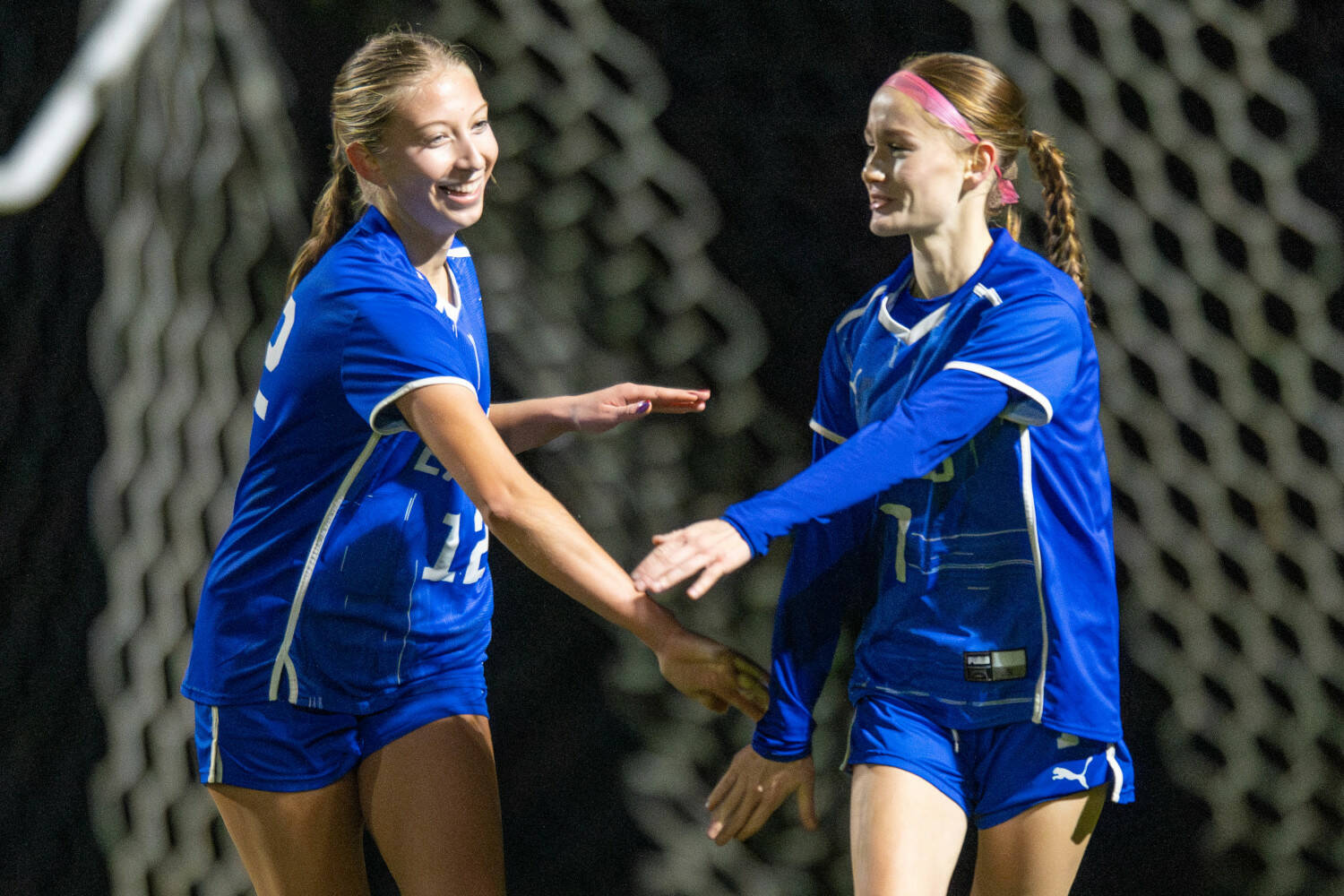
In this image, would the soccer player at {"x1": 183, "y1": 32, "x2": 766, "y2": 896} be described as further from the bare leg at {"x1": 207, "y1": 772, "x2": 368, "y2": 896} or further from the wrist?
the wrist

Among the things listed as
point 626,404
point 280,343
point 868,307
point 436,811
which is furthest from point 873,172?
point 436,811

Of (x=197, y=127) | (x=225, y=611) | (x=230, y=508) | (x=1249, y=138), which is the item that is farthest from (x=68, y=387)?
(x=1249, y=138)

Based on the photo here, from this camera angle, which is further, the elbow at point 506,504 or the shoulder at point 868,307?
the shoulder at point 868,307

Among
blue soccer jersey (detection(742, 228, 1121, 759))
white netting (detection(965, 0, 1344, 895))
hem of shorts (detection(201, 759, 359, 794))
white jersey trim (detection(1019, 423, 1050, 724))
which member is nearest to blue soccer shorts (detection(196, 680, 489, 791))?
hem of shorts (detection(201, 759, 359, 794))

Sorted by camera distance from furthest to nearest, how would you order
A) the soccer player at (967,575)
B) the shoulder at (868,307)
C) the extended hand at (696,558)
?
the shoulder at (868,307), the soccer player at (967,575), the extended hand at (696,558)

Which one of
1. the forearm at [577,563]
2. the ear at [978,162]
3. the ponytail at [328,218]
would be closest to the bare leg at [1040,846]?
the forearm at [577,563]

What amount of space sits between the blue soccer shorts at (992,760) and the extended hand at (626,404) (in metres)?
0.38

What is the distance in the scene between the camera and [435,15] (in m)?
1.87

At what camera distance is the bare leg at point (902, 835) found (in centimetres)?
124

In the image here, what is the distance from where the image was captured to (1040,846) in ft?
4.22

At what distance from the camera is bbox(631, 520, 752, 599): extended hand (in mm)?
1146

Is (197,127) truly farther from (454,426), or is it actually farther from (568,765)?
(568,765)

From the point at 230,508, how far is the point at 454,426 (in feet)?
2.47

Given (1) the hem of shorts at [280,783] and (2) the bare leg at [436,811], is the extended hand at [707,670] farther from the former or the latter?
(1) the hem of shorts at [280,783]
